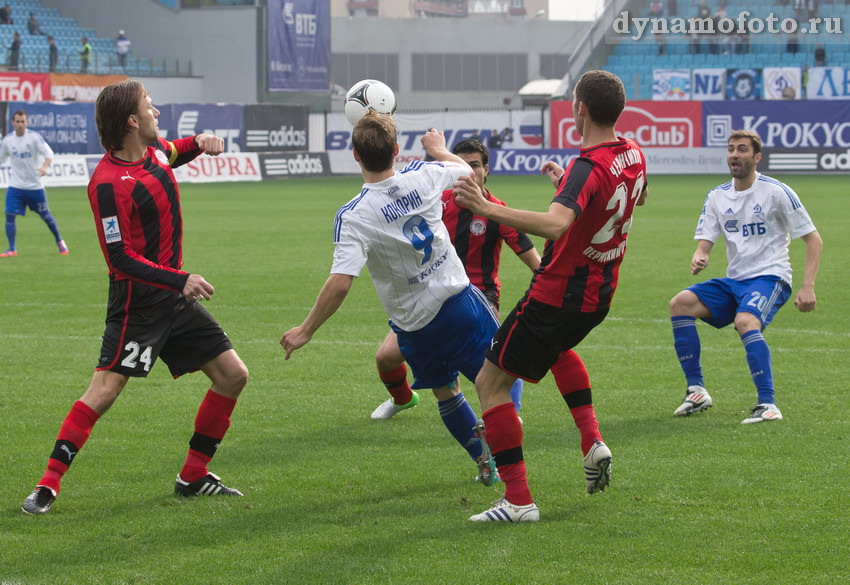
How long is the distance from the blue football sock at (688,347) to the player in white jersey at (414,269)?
226 cm

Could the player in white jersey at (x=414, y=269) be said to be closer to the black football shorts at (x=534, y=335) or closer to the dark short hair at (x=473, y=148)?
the black football shorts at (x=534, y=335)

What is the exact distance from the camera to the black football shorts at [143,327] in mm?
5363

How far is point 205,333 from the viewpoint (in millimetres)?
5555

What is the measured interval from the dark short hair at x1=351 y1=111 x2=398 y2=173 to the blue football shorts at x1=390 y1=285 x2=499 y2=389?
75 centimetres

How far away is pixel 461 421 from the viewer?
5727 mm

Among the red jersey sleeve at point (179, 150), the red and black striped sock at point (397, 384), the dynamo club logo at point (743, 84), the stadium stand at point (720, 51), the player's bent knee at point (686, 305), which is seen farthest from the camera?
the stadium stand at point (720, 51)

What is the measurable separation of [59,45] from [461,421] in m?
42.5

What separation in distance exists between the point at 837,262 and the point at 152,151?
39.5ft

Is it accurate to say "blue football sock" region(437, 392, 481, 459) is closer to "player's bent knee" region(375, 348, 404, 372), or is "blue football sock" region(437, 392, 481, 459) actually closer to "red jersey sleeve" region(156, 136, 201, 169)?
"player's bent knee" region(375, 348, 404, 372)

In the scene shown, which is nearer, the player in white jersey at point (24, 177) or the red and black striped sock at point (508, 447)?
the red and black striped sock at point (508, 447)

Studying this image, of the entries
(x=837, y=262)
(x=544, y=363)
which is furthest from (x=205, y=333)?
(x=837, y=262)

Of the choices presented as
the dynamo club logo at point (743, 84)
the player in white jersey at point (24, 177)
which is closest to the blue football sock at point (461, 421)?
the player in white jersey at point (24, 177)

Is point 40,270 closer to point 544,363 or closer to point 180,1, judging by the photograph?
point 544,363

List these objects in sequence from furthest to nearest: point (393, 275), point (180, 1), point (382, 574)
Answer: point (180, 1), point (393, 275), point (382, 574)
